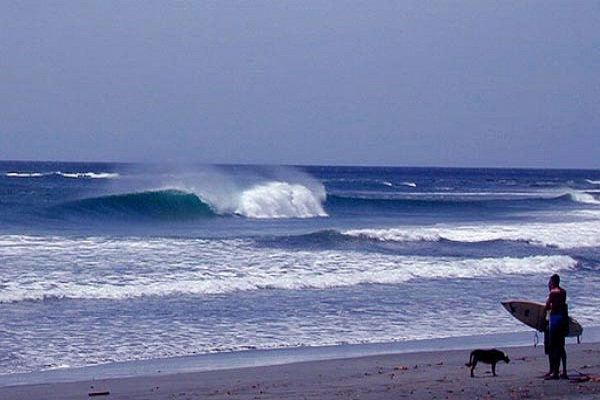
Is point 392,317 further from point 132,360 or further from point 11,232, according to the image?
point 11,232

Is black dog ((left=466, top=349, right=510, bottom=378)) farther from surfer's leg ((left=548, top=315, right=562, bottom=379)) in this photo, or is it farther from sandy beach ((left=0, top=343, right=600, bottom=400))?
surfer's leg ((left=548, top=315, right=562, bottom=379))

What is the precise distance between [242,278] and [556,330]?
8381 millimetres

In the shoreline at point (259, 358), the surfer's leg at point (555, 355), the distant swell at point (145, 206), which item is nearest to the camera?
the surfer's leg at point (555, 355)

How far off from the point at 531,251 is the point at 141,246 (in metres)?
9.69

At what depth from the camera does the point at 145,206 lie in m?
34.6

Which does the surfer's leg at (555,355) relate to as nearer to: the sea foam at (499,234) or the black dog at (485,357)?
the black dog at (485,357)

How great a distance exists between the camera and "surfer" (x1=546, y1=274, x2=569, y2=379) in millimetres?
9422

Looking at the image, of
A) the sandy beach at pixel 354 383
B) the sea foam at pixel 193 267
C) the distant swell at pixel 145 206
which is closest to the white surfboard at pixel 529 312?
the sandy beach at pixel 354 383

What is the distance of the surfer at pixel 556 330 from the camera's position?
9422 millimetres

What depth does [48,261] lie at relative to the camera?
18.2 m

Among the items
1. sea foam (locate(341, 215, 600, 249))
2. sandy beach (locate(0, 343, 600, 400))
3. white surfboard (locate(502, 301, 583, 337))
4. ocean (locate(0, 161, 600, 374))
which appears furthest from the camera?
sea foam (locate(341, 215, 600, 249))

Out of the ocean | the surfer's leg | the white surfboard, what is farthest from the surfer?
the ocean

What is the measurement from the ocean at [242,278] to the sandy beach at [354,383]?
1.39 meters

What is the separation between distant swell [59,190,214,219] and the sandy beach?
74.1 feet
